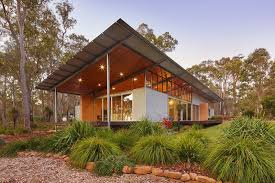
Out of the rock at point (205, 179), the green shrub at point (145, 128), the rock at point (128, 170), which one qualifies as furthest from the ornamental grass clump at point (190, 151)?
the green shrub at point (145, 128)

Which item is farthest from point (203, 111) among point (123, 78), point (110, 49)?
point (110, 49)

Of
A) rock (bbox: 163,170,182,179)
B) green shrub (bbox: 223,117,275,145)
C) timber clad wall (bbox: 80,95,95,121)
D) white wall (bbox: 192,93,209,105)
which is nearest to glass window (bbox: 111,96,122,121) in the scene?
timber clad wall (bbox: 80,95,95,121)

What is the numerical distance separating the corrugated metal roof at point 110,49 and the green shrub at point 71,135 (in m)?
3.77

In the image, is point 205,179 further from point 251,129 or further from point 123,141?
point 123,141

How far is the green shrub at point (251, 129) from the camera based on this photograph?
4.61m

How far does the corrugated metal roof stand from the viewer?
8.59m

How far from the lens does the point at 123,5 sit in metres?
14.9

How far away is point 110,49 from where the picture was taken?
9969 mm

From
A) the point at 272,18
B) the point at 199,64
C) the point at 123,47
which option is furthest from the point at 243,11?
the point at 199,64

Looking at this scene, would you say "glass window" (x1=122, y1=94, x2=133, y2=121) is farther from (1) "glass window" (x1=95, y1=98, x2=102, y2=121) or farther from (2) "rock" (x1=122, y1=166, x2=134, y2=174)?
(2) "rock" (x1=122, y1=166, x2=134, y2=174)

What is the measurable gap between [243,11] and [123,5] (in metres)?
7.67

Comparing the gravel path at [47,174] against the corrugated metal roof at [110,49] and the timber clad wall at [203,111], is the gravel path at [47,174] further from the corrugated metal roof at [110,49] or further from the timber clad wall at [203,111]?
the timber clad wall at [203,111]

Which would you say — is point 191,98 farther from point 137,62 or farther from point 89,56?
point 89,56

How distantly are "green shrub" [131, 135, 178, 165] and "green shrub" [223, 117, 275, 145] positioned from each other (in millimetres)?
1208
